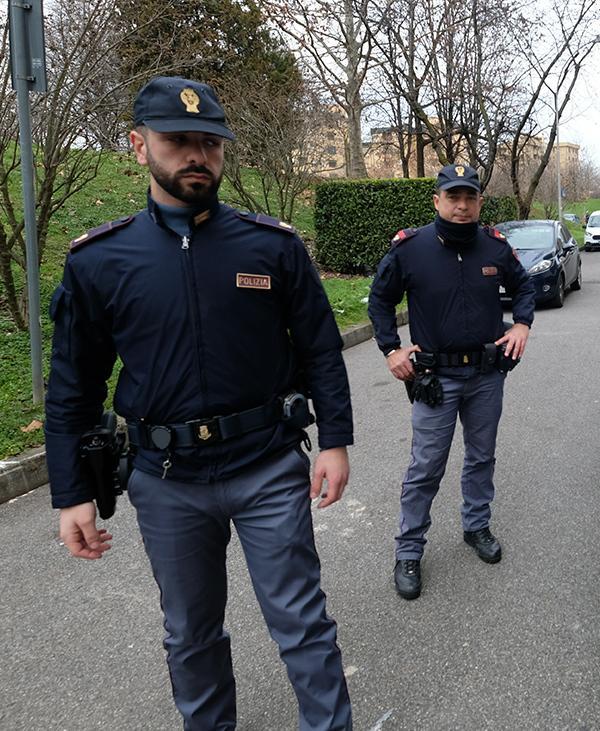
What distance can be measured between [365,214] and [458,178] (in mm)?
11030

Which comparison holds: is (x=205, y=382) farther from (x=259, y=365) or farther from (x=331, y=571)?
(x=331, y=571)

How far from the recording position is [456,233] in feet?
9.60

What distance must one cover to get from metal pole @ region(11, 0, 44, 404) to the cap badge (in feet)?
11.9

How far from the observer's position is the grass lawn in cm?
504

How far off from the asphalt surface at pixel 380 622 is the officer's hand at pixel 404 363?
0.94 metres

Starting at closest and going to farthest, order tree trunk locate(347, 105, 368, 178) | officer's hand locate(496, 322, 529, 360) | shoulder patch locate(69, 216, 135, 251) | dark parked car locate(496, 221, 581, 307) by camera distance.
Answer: shoulder patch locate(69, 216, 135, 251)
officer's hand locate(496, 322, 529, 360)
dark parked car locate(496, 221, 581, 307)
tree trunk locate(347, 105, 368, 178)

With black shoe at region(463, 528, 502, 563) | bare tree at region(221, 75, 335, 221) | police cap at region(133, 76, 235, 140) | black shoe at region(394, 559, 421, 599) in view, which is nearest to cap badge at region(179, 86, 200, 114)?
police cap at region(133, 76, 235, 140)

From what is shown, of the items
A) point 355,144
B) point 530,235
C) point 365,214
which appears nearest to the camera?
point 530,235

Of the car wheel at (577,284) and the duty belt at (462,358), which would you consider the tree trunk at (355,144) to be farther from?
the duty belt at (462,358)

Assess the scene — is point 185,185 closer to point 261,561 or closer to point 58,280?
point 261,561

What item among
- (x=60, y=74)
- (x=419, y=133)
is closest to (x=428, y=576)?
(x=60, y=74)

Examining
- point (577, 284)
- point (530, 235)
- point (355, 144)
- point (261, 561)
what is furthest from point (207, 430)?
point (355, 144)

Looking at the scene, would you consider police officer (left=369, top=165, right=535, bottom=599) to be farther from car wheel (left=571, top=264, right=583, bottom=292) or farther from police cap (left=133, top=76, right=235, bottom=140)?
car wheel (left=571, top=264, right=583, bottom=292)

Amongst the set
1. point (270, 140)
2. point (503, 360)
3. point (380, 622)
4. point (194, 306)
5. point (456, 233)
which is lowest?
point (380, 622)
